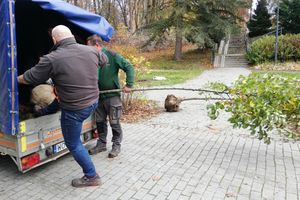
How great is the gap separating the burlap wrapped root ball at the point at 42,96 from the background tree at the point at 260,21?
2985 cm

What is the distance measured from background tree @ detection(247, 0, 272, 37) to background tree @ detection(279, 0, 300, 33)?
→ 13.0 feet

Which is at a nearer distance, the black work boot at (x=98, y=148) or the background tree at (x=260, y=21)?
the black work boot at (x=98, y=148)

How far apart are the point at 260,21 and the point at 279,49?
11.3 m

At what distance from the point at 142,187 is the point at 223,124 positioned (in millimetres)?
4006

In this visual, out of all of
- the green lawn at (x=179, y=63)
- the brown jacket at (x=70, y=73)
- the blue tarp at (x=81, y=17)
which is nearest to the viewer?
the brown jacket at (x=70, y=73)

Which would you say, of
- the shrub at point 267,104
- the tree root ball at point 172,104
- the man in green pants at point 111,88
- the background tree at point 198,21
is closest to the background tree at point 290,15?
the background tree at point 198,21

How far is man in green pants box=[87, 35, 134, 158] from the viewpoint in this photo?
508 cm

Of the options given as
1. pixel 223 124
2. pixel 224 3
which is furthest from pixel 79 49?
pixel 224 3

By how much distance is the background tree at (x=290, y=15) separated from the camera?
25938mm

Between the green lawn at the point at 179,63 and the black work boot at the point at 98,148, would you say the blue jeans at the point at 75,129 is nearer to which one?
the black work boot at the point at 98,148

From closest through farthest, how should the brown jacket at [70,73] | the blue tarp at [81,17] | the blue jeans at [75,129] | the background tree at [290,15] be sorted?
the brown jacket at [70,73], the blue jeans at [75,129], the blue tarp at [81,17], the background tree at [290,15]

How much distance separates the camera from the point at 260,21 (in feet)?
104

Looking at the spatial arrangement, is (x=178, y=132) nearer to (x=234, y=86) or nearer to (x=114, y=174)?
(x=234, y=86)

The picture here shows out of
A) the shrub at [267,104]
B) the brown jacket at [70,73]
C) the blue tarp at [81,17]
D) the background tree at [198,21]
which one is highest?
the background tree at [198,21]
